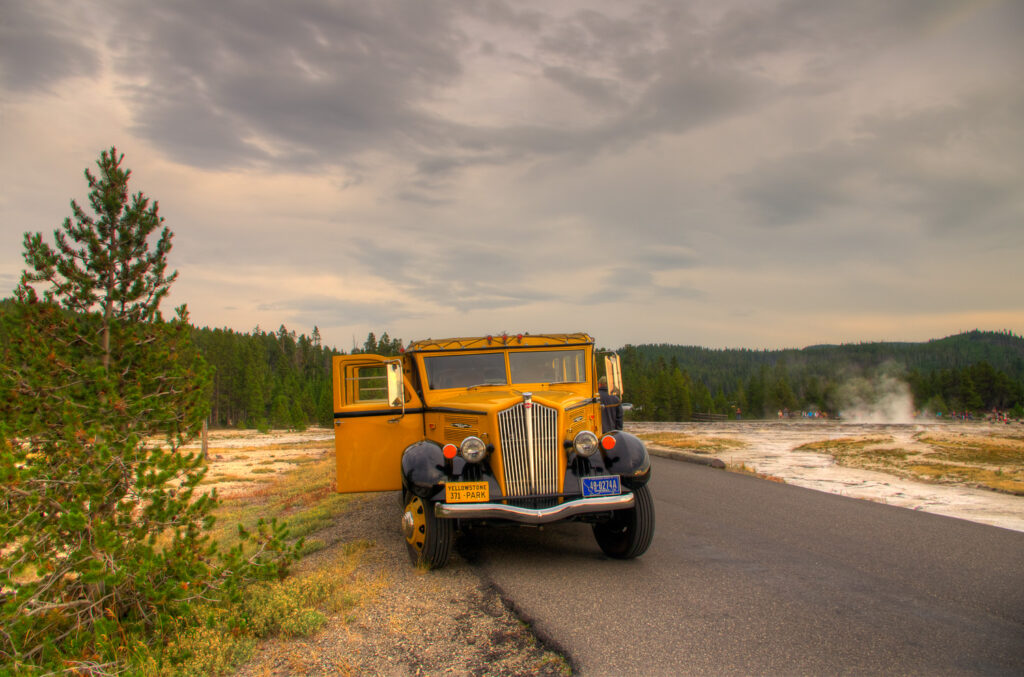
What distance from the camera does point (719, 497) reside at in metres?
11.9

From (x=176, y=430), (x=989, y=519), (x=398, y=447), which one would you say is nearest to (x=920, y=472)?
(x=989, y=519)

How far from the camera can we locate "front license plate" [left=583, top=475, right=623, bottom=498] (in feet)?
22.9

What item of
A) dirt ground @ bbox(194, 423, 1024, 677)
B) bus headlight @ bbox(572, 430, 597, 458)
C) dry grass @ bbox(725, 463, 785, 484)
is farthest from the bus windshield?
dry grass @ bbox(725, 463, 785, 484)

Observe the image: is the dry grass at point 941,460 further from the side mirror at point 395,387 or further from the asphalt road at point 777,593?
the side mirror at point 395,387

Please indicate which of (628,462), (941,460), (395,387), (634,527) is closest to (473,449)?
(395,387)

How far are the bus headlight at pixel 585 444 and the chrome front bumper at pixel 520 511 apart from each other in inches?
22.5

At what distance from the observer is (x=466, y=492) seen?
269 inches

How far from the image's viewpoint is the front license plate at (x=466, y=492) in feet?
22.4

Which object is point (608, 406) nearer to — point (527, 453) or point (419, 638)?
point (527, 453)

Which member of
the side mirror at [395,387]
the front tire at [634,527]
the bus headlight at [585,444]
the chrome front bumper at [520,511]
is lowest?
the front tire at [634,527]

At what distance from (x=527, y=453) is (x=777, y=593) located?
282 cm

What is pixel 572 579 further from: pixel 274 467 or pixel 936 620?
pixel 274 467

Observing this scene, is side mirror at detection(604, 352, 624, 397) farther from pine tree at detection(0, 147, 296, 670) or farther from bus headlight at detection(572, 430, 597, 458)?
pine tree at detection(0, 147, 296, 670)

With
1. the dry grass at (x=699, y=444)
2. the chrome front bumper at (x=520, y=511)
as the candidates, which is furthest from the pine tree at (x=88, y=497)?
the dry grass at (x=699, y=444)
